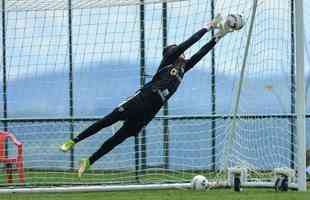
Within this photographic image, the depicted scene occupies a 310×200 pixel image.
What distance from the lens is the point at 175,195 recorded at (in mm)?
11945

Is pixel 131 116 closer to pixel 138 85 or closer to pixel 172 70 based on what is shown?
pixel 172 70

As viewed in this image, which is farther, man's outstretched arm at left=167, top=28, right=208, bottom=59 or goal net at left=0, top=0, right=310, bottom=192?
goal net at left=0, top=0, right=310, bottom=192

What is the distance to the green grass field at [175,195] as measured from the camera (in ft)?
37.7

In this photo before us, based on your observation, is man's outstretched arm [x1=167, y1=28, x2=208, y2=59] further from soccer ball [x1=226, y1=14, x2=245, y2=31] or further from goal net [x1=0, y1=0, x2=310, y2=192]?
goal net [x1=0, y1=0, x2=310, y2=192]

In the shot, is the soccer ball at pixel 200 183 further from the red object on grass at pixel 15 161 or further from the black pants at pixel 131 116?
the red object on grass at pixel 15 161

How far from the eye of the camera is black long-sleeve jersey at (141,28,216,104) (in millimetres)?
10133

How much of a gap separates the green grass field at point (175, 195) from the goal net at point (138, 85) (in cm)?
56

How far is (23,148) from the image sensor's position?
14.1 metres

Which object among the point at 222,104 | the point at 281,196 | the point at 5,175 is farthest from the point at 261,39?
the point at 5,175

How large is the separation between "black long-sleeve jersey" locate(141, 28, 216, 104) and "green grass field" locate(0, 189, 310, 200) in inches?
77.4

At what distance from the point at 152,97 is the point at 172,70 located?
50cm

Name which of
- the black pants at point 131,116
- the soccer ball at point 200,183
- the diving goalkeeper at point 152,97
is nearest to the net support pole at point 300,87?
the soccer ball at point 200,183

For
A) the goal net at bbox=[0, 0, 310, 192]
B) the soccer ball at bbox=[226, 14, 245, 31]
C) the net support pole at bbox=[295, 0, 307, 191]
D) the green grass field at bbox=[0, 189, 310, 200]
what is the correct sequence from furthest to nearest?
the goal net at bbox=[0, 0, 310, 192]
the net support pole at bbox=[295, 0, 307, 191]
the green grass field at bbox=[0, 189, 310, 200]
the soccer ball at bbox=[226, 14, 245, 31]

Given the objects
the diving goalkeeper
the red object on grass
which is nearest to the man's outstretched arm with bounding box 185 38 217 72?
the diving goalkeeper
